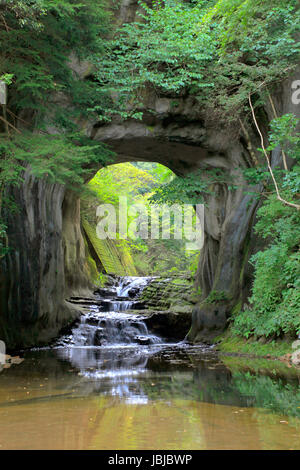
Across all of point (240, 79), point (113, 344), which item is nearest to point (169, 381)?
point (240, 79)

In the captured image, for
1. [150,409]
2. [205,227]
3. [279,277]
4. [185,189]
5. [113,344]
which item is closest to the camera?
[150,409]

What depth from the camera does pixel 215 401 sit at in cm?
448

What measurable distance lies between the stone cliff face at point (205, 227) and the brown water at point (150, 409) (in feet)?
17.1

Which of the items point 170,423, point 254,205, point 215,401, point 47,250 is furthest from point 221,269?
point 170,423

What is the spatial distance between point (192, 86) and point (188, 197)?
344cm

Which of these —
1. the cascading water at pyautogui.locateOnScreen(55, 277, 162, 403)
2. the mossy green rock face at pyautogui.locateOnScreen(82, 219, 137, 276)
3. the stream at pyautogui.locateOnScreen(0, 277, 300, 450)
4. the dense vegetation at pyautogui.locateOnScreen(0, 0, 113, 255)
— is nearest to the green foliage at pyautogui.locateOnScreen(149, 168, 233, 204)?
the cascading water at pyautogui.locateOnScreen(55, 277, 162, 403)

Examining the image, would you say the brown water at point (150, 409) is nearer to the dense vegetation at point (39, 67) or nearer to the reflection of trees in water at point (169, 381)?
the reflection of trees in water at point (169, 381)

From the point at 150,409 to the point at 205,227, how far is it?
44.0 ft

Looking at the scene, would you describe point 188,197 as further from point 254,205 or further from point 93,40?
point 93,40

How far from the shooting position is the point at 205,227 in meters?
17.2

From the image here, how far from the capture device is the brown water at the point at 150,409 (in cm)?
299

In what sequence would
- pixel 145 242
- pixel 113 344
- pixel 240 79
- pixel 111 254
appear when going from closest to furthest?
1. pixel 240 79
2. pixel 113 344
3. pixel 111 254
4. pixel 145 242

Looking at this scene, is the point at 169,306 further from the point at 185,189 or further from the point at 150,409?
the point at 150,409

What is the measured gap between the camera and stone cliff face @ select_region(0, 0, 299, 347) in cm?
1210
